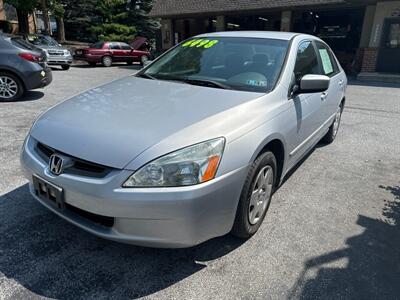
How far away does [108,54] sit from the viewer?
60.0ft

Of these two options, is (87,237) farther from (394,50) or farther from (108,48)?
(108,48)

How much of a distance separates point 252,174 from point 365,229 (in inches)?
53.8

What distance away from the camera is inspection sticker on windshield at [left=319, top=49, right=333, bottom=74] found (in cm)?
420

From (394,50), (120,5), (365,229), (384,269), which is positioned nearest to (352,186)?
(365,229)

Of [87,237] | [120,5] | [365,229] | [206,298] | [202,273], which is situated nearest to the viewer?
[206,298]

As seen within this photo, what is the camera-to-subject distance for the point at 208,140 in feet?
6.90

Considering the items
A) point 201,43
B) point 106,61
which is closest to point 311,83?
point 201,43

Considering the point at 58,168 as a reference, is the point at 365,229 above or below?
below

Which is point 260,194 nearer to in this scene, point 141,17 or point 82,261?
point 82,261

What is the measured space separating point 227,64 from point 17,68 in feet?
18.4

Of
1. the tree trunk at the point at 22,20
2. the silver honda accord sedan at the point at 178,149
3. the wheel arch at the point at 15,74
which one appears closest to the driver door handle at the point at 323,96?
the silver honda accord sedan at the point at 178,149

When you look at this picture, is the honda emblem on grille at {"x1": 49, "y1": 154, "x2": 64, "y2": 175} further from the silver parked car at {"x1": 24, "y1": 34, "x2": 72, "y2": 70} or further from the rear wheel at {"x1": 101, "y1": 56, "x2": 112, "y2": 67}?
the rear wheel at {"x1": 101, "y1": 56, "x2": 112, "y2": 67}

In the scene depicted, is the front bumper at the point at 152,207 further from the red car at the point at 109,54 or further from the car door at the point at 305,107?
the red car at the point at 109,54

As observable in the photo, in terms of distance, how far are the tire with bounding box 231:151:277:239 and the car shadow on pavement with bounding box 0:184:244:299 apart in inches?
7.5
